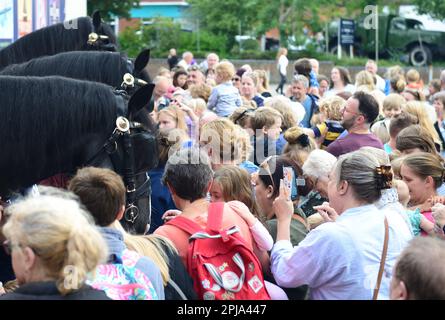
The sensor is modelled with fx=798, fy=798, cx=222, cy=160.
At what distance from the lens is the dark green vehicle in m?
30.5

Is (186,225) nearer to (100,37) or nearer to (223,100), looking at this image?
(100,37)

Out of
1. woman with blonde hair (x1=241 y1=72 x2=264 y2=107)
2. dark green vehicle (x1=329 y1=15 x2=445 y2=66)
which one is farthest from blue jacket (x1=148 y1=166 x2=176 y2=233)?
dark green vehicle (x1=329 y1=15 x2=445 y2=66)

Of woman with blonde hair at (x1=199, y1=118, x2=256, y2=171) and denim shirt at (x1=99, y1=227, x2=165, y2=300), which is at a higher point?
denim shirt at (x1=99, y1=227, x2=165, y2=300)

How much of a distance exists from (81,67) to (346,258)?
256 centimetres

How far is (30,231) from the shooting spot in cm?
263

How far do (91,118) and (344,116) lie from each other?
3.82 m

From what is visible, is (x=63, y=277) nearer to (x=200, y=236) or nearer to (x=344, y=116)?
(x=200, y=236)

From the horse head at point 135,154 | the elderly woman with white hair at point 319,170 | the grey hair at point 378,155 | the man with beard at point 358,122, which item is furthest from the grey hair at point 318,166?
the man with beard at point 358,122

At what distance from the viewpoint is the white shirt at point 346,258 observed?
3738 mm

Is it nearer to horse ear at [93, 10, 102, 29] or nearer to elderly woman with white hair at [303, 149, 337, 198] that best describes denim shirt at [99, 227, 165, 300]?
elderly woman with white hair at [303, 149, 337, 198]

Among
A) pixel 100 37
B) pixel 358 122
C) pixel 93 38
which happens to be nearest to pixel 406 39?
pixel 358 122

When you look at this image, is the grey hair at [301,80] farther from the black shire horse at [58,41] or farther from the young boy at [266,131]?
the black shire horse at [58,41]

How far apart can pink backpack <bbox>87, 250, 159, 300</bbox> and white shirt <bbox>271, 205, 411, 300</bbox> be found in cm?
88

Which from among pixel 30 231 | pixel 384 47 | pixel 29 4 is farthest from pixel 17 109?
pixel 384 47
